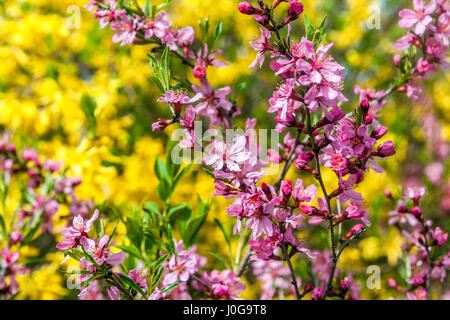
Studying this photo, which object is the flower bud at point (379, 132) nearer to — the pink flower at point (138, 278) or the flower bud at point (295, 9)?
the flower bud at point (295, 9)

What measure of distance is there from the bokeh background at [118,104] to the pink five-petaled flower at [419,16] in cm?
88

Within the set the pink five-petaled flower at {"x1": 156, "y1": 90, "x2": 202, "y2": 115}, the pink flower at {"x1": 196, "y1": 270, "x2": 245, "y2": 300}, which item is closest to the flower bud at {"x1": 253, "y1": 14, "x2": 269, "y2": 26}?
the pink five-petaled flower at {"x1": 156, "y1": 90, "x2": 202, "y2": 115}

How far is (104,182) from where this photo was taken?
2107mm

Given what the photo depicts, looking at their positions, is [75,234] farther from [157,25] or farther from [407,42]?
[407,42]

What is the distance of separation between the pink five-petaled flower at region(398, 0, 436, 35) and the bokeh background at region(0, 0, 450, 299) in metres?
0.88

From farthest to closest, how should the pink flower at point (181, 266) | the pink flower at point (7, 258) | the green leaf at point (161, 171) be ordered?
the pink flower at point (7, 258) < the green leaf at point (161, 171) < the pink flower at point (181, 266)

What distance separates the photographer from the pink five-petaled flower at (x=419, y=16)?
1203 mm

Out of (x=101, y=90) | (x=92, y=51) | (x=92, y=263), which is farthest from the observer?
(x=92, y=51)

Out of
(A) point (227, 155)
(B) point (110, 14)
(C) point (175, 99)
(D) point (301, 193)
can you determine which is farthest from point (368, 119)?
(B) point (110, 14)

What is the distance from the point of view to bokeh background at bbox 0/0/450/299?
214cm

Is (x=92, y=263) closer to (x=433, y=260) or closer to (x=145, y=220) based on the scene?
(x=145, y=220)

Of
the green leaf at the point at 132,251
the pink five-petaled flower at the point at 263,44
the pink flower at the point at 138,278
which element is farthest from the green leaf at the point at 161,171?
the pink five-petaled flower at the point at 263,44
